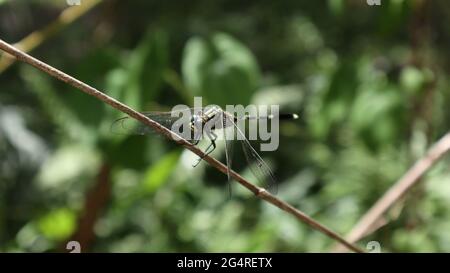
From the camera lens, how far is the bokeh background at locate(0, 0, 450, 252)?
841mm

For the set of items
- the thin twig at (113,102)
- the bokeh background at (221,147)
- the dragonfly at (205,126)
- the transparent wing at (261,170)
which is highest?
the bokeh background at (221,147)

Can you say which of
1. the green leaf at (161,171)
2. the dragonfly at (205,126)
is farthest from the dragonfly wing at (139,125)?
the green leaf at (161,171)

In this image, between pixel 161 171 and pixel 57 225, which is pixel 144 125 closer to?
pixel 161 171

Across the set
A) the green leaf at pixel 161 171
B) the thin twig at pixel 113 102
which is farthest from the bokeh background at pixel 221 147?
the thin twig at pixel 113 102

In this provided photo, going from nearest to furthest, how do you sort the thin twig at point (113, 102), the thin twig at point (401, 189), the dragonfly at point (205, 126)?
the thin twig at point (113, 102) < the dragonfly at point (205, 126) < the thin twig at point (401, 189)

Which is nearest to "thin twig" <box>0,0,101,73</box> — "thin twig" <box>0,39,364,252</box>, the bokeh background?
the bokeh background

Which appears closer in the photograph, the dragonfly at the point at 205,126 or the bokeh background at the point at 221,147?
the dragonfly at the point at 205,126

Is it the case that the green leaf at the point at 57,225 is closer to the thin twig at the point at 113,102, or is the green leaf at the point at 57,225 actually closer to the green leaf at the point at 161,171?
the green leaf at the point at 161,171

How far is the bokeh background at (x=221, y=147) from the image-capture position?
84cm

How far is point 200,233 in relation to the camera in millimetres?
1006

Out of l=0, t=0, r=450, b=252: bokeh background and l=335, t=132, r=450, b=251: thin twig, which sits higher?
l=0, t=0, r=450, b=252: bokeh background

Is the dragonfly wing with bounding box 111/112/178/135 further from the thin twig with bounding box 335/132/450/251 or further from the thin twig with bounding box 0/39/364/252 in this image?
the thin twig with bounding box 335/132/450/251

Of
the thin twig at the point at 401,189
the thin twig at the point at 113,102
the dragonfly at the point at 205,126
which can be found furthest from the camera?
the thin twig at the point at 401,189

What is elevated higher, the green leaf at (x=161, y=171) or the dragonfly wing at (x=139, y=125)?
the green leaf at (x=161, y=171)
